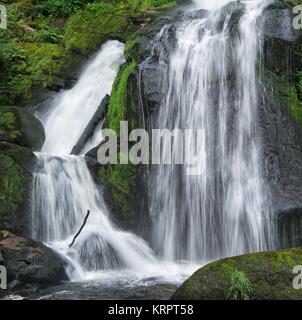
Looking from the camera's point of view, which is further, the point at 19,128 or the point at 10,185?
the point at 19,128

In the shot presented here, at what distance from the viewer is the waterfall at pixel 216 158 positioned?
10.5 meters

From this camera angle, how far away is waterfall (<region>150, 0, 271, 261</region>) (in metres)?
10.5

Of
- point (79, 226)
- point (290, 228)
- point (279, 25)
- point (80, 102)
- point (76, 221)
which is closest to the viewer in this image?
point (290, 228)

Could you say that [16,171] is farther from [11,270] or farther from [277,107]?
[277,107]

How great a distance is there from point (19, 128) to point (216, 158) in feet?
14.6

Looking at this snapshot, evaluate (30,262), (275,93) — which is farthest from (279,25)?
(30,262)

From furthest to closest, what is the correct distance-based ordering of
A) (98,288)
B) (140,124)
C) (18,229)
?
(140,124) < (18,229) < (98,288)

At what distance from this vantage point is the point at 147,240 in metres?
10.9

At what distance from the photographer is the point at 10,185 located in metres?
10.3

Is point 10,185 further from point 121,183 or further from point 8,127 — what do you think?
point 121,183

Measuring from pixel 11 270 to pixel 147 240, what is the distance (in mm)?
3320

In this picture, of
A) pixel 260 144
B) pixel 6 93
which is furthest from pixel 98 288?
pixel 6 93

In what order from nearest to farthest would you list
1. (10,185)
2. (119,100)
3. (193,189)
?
1. (10,185)
2. (193,189)
3. (119,100)

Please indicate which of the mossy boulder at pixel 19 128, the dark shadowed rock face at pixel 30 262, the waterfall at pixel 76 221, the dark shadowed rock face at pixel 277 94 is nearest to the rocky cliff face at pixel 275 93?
the dark shadowed rock face at pixel 277 94
